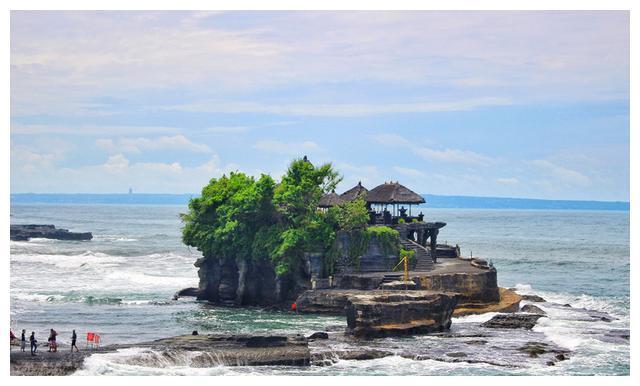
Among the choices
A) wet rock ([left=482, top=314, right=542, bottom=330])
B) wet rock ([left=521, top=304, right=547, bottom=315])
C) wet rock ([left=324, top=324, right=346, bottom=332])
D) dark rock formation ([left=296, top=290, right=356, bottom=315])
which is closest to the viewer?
wet rock ([left=324, top=324, right=346, bottom=332])

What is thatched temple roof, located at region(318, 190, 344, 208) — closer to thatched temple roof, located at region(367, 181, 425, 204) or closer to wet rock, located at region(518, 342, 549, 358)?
thatched temple roof, located at region(367, 181, 425, 204)

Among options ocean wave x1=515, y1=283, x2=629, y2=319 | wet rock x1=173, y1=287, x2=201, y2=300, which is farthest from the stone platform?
wet rock x1=173, y1=287, x2=201, y2=300

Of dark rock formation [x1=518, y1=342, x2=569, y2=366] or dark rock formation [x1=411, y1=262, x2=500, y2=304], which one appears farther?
dark rock formation [x1=411, y1=262, x2=500, y2=304]

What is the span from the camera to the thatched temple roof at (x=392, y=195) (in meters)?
77.1

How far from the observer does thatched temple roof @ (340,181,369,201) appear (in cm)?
7831

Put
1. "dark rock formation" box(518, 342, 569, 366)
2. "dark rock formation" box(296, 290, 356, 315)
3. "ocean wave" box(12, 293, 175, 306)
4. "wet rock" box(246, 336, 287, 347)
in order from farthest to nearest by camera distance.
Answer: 1. "ocean wave" box(12, 293, 175, 306)
2. "dark rock formation" box(296, 290, 356, 315)
3. "wet rock" box(246, 336, 287, 347)
4. "dark rock formation" box(518, 342, 569, 366)

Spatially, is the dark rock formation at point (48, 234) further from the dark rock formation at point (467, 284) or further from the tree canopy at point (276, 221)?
the dark rock formation at point (467, 284)

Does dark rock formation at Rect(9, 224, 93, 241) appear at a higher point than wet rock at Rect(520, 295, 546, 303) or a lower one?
higher

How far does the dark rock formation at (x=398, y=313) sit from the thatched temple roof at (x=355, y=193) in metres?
14.8

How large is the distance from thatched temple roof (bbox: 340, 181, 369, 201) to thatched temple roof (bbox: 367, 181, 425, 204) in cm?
51

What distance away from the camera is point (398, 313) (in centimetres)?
6203

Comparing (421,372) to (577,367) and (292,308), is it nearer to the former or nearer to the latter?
(577,367)

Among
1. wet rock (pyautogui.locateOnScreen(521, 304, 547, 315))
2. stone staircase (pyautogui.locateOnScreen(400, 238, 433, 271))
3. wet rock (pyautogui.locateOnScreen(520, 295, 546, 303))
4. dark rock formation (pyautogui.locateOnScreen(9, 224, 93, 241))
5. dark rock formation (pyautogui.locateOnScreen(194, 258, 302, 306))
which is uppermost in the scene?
dark rock formation (pyautogui.locateOnScreen(9, 224, 93, 241))

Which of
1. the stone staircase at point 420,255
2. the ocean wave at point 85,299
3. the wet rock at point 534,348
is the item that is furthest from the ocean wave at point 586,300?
the ocean wave at point 85,299
